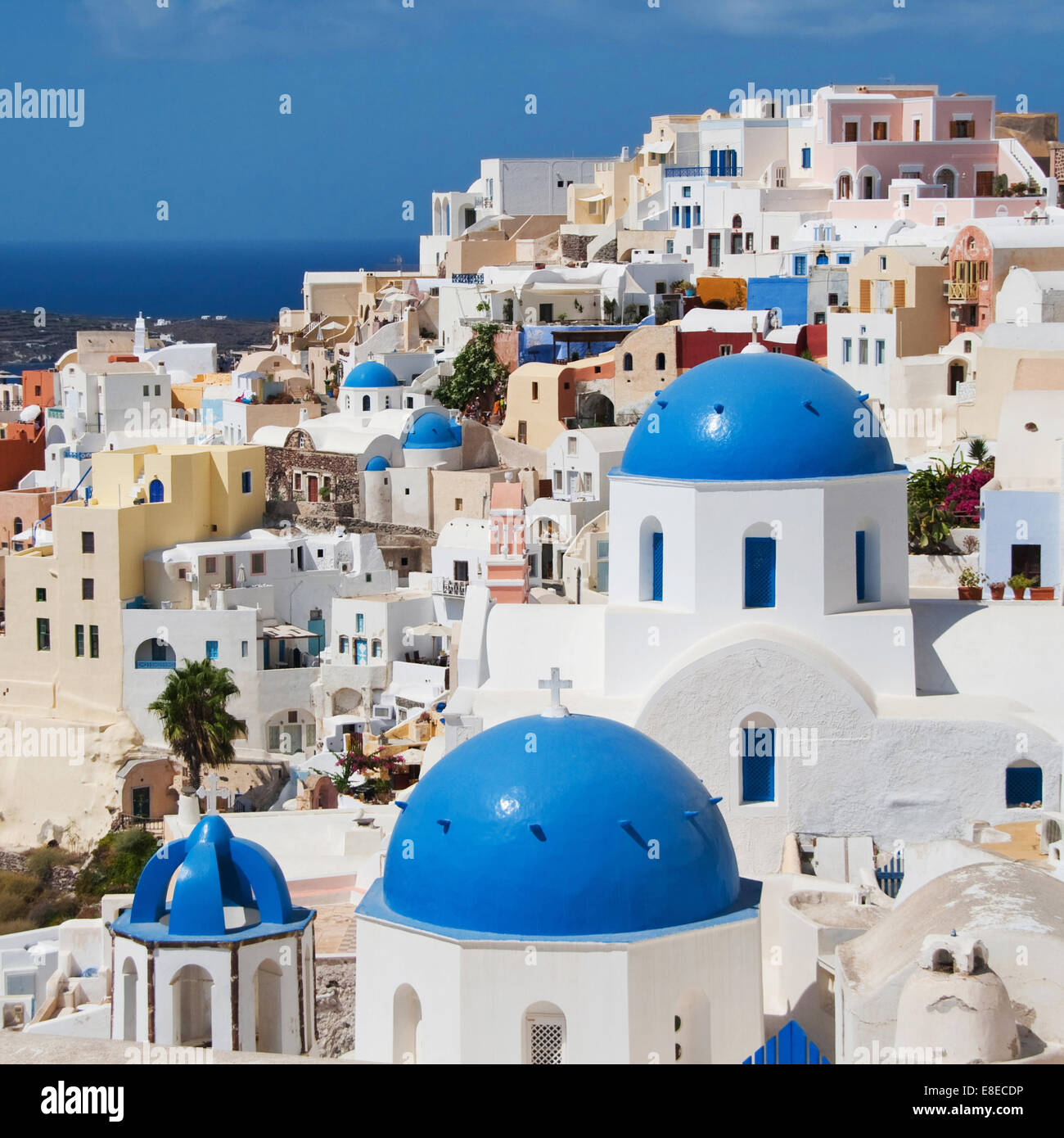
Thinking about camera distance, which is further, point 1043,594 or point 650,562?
point 1043,594

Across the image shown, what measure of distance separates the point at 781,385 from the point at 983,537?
8483 millimetres

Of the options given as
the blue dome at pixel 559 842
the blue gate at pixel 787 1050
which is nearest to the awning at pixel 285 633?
the blue dome at pixel 559 842

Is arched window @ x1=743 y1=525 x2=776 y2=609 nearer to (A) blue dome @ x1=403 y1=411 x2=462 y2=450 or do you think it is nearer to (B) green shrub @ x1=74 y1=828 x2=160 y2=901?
(B) green shrub @ x1=74 y1=828 x2=160 y2=901

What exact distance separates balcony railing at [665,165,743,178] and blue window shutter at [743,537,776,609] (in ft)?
128

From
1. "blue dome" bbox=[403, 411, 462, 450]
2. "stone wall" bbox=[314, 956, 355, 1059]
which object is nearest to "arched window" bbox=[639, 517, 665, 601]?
"stone wall" bbox=[314, 956, 355, 1059]

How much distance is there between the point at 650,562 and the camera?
19.6m

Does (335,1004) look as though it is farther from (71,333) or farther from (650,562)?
(71,333)

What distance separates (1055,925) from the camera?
12.4 meters

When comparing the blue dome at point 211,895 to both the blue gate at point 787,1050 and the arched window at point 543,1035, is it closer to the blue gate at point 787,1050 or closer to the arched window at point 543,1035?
the arched window at point 543,1035

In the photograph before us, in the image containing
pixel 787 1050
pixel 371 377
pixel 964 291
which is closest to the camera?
pixel 787 1050

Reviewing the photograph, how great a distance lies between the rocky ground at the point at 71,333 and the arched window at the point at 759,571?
254 feet

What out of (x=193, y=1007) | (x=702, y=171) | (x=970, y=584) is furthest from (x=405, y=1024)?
(x=702, y=171)

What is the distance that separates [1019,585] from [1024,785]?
6971 mm
